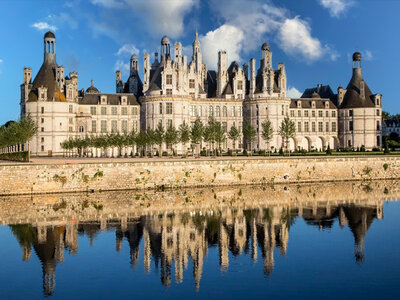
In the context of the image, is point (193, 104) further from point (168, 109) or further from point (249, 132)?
point (249, 132)

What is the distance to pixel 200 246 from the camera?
27844 mm

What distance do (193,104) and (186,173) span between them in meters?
37.0

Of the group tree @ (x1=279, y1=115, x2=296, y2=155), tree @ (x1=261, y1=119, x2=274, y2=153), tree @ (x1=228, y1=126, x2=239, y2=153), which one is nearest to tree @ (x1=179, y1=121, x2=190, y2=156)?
tree @ (x1=228, y1=126, x2=239, y2=153)

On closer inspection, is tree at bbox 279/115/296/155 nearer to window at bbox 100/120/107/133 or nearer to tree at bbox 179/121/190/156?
tree at bbox 179/121/190/156

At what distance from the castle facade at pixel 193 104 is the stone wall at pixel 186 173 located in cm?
2869

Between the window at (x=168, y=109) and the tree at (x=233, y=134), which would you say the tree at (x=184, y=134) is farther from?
the tree at (x=233, y=134)

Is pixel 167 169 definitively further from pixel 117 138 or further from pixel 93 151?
pixel 93 151

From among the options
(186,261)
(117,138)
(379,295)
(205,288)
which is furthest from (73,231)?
(117,138)

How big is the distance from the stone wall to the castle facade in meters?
28.7

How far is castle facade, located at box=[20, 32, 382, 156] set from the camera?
267 feet

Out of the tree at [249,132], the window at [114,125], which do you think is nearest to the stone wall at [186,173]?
the tree at [249,132]

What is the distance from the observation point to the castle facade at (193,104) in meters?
81.2

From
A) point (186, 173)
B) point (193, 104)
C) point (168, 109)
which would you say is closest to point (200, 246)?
point (186, 173)

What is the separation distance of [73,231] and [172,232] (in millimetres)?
5962
